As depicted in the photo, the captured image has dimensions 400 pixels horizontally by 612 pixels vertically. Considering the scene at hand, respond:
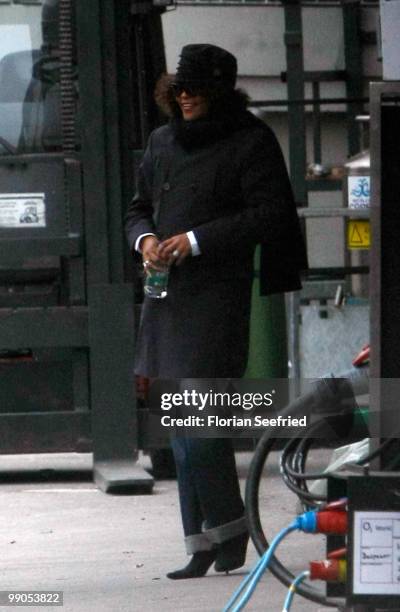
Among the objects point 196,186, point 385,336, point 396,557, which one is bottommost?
point 396,557

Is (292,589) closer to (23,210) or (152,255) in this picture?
(152,255)

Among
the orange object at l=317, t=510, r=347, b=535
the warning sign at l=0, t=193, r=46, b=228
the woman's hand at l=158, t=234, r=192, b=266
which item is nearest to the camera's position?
the orange object at l=317, t=510, r=347, b=535

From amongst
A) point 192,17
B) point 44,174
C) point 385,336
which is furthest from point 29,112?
point 192,17

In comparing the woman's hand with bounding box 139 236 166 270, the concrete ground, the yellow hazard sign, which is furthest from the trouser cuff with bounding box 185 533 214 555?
the yellow hazard sign

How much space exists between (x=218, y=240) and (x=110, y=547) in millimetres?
1615

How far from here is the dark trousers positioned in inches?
240

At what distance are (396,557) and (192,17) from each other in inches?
527

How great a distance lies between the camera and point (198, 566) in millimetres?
6258

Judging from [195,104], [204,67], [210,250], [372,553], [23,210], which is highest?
[204,67]

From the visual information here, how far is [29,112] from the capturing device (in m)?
8.96

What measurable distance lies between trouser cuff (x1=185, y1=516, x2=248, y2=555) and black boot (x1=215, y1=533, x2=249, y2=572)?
0.03 m

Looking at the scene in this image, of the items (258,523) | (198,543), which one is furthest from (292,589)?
(198,543)

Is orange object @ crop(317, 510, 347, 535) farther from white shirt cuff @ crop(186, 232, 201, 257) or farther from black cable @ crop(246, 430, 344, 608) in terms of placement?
white shirt cuff @ crop(186, 232, 201, 257)

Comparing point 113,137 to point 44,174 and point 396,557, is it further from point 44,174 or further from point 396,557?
point 396,557
